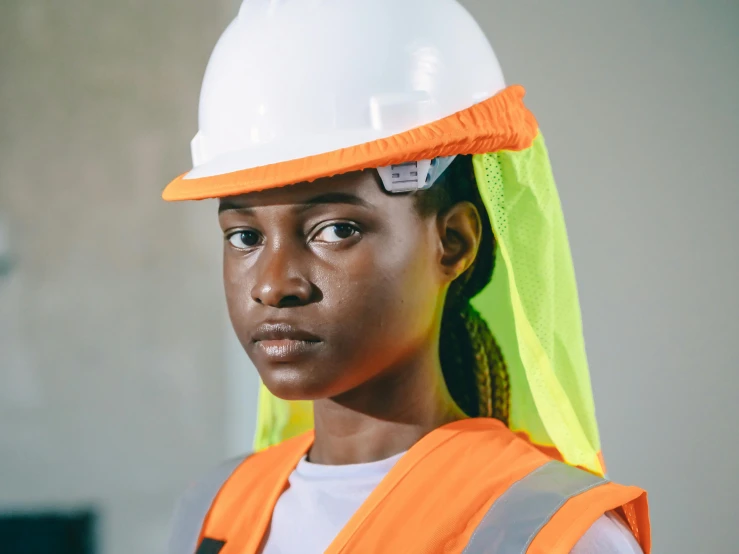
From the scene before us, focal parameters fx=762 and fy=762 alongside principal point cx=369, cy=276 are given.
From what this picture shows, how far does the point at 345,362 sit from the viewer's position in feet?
2.65

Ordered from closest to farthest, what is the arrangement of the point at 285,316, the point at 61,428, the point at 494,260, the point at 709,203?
the point at 285,316 → the point at 494,260 → the point at 709,203 → the point at 61,428

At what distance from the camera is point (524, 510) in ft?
2.52

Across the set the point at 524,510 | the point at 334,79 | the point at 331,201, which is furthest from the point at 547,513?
the point at 334,79

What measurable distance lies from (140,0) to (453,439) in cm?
124

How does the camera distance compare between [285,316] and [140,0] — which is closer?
[285,316]

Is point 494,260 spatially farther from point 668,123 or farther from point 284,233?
point 668,123

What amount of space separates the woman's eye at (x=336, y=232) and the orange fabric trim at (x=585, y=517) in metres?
0.35

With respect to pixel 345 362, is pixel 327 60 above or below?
above

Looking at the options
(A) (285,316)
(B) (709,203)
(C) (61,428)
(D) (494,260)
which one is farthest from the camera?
(C) (61,428)

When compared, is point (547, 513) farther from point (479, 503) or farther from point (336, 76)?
point (336, 76)

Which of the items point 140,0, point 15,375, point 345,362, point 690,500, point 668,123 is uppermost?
point 140,0

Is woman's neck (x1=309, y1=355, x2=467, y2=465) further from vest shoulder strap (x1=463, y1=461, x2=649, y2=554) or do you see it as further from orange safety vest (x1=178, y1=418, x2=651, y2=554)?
vest shoulder strap (x1=463, y1=461, x2=649, y2=554)

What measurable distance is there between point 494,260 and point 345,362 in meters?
0.28

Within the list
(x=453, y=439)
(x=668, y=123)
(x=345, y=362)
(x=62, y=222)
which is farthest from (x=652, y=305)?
(x=62, y=222)
